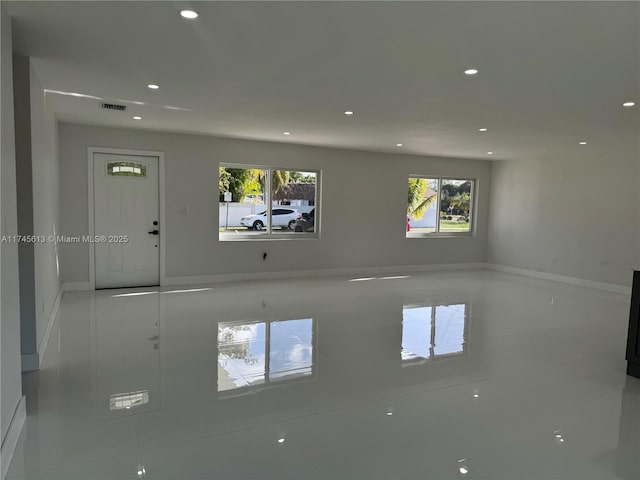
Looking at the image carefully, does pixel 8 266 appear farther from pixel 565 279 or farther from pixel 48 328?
pixel 565 279

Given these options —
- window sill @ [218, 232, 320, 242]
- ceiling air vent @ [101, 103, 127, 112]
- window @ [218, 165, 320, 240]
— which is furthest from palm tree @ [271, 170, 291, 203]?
ceiling air vent @ [101, 103, 127, 112]

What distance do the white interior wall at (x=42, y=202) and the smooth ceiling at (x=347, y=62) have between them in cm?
30

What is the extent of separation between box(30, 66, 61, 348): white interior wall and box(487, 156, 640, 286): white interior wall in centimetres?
750

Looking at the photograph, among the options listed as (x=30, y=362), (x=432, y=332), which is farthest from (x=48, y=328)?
(x=432, y=332)

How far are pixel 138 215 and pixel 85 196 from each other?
0.76 meters

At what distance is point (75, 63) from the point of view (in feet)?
11.2

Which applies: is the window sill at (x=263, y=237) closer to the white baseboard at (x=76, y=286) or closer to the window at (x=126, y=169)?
the window at (x=126, y=169)

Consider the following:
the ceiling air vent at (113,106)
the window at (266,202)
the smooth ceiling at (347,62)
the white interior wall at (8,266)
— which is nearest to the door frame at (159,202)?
the smooth ceiling at (347,62)

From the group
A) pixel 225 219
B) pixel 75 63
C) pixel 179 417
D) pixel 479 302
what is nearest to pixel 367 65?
pixel 75 63

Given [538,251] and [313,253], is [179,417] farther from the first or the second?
[538,251]

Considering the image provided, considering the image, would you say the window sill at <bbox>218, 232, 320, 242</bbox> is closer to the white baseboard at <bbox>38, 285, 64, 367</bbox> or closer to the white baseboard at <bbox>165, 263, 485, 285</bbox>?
the white baseboard at <bbox>165, 263, 485, 285</bbox>

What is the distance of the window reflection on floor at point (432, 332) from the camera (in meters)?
3.95

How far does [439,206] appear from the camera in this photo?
9.27 meters

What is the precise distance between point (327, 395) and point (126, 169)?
5.07 m
